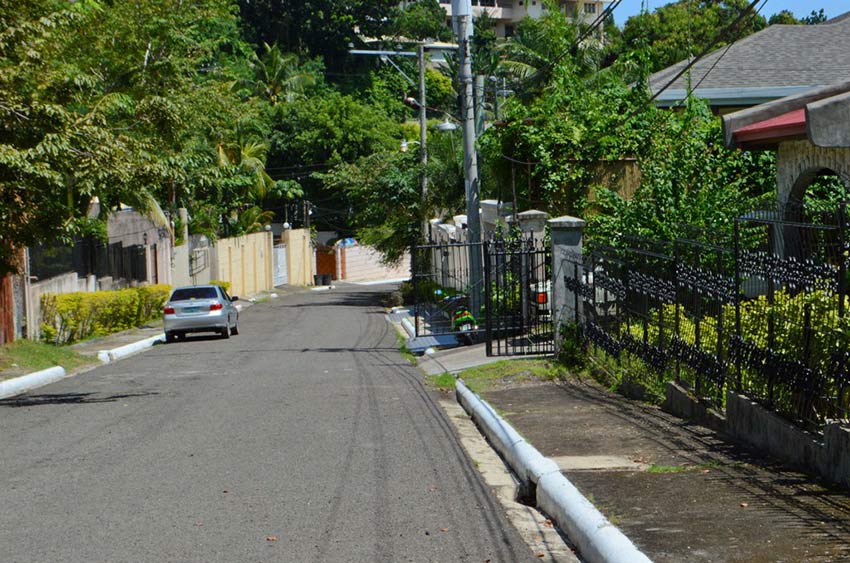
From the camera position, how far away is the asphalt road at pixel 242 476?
7.23 m

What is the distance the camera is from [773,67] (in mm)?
23328

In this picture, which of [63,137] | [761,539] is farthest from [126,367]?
[761,539]

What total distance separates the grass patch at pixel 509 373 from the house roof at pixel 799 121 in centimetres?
432

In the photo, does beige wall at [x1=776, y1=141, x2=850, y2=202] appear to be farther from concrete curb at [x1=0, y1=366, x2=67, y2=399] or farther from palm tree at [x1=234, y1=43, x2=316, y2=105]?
palm tree at [x1=234, y1=43, x2=316, y2=105]

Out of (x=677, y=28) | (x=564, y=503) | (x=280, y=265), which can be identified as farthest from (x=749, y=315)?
(x=280, y=265)

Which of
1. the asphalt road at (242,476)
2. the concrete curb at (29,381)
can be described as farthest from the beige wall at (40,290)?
the asphalt road at (242,476)

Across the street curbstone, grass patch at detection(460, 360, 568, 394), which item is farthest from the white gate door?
the street curbstone

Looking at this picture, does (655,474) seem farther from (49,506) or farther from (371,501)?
(49,506)

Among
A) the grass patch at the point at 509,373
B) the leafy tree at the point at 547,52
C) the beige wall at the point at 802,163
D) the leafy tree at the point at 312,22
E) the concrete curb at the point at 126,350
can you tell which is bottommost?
the concrete curb at the point at 126,350

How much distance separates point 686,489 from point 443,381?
10322mm

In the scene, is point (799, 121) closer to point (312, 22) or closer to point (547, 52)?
point (547, 52)

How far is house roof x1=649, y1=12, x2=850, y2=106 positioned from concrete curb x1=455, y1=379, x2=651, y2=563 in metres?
12.5

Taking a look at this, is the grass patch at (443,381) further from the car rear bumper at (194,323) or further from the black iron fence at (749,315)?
the car rear bumper at (194,323)

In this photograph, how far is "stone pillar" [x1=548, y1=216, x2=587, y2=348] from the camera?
17.7 meters
